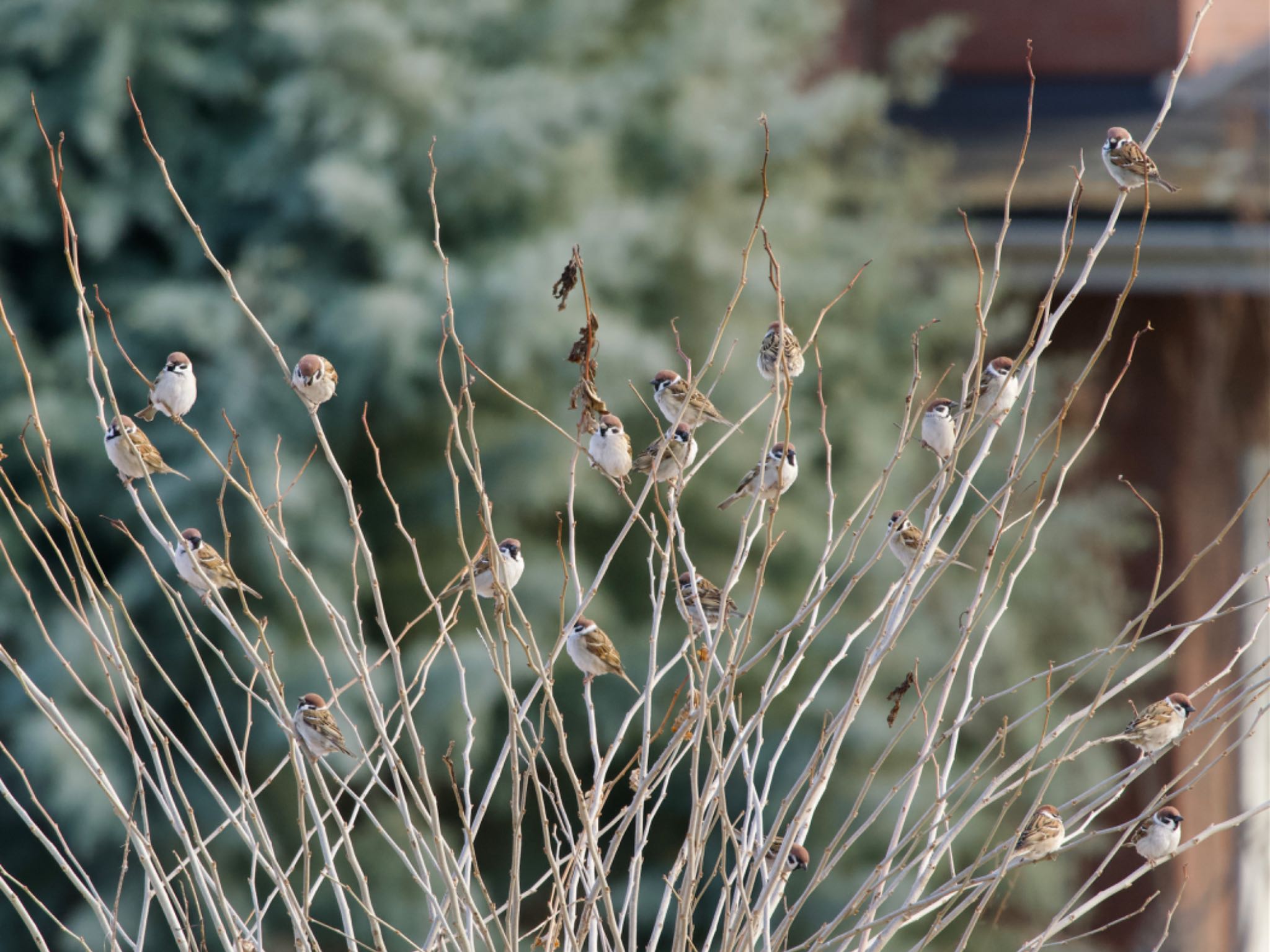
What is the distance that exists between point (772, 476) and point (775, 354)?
278mm

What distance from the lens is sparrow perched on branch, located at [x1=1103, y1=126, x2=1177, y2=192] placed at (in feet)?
9.30

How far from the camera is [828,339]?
21.8ft

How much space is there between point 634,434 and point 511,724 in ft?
14.1

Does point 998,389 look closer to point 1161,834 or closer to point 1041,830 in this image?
point 1041,830

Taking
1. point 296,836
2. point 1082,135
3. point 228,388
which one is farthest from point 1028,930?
point 228,388

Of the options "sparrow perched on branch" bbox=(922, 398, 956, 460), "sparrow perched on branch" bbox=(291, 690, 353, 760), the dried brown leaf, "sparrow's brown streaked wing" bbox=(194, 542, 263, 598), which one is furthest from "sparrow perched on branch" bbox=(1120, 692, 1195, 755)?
"sparrow's brown streaked wing" bbox=(194, 542, 263, 598)

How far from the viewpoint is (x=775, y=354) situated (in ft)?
10.3

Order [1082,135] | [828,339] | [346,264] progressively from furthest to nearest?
[1082,135] < [828,339] < [346,264]

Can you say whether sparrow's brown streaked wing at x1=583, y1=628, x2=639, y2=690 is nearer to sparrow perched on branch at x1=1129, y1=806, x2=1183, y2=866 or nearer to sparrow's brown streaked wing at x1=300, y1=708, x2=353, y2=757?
sparrow's brown streaked wing at x1=300, y1=708, x2=353, y2=757

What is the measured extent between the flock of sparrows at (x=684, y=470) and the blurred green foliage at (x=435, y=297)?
7.83 ft

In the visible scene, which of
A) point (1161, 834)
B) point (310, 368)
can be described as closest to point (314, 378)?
point (310, 368)

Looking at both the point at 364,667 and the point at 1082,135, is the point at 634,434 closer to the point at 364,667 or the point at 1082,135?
the point at 1082,135

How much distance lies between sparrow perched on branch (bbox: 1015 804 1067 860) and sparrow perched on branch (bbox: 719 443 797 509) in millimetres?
750

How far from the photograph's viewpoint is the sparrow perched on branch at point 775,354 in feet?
8.90
